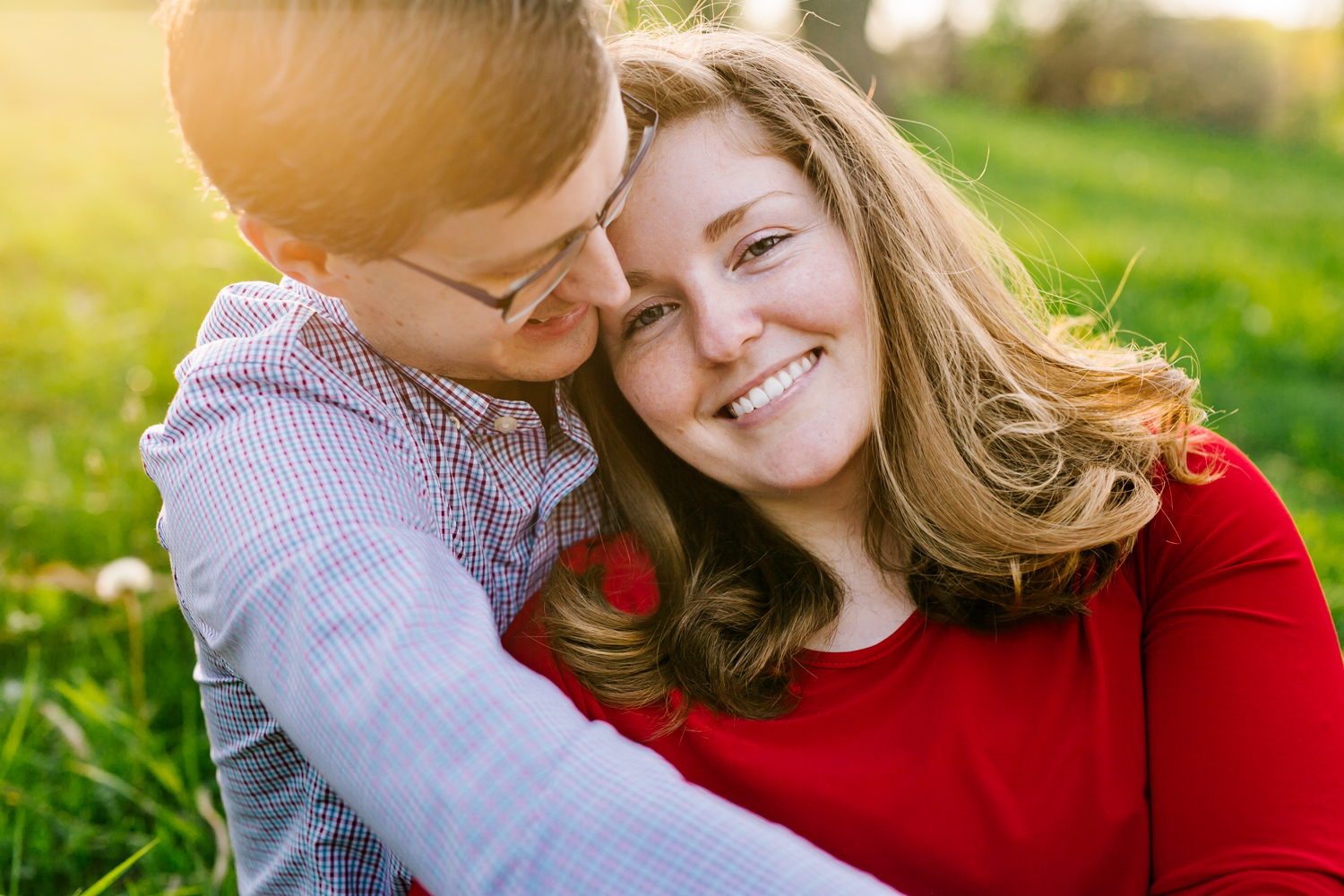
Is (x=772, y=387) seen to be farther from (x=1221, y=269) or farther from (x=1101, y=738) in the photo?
(x=1221, y=269)

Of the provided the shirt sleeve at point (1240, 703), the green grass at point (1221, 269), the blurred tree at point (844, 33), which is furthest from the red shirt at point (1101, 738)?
the blurred tree at point (844, 33)

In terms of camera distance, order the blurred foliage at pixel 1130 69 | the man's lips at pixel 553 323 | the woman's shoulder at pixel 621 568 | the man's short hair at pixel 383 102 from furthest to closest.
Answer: the blurred foliage at pixel 1130 69 < the woman's shoulder at pixel 621 568 < the man's lips at pixel 553 323 < the man's short hair at pixel 383 102

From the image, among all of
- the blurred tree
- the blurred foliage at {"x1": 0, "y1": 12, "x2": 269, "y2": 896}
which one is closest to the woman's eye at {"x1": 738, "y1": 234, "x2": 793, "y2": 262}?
the blurred foliage at {"x1": 0, "y1": 12, "x2": 269, "y2": 896}

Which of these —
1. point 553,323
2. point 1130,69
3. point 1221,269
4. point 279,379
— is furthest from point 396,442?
point 1130,69

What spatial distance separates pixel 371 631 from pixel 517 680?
0.20 m

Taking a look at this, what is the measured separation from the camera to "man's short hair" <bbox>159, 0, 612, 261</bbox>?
1342mm

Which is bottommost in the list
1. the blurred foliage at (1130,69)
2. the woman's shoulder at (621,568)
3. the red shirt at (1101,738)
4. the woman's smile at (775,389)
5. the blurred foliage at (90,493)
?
the blurred foliage at (1130,69)

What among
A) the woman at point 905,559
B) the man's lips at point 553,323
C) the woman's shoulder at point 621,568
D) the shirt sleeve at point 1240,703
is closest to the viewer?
the shirt sleeve at point 1240,703

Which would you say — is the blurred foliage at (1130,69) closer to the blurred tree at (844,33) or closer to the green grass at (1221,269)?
the green grass at (1221,269)

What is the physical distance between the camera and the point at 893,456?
1.91 metres

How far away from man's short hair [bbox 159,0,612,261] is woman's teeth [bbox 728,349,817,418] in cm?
56

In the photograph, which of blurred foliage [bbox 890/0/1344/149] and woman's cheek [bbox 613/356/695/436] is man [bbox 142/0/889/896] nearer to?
woman's cheek [bbox 613/356/695/436]

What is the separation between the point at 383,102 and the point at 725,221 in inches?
25.7

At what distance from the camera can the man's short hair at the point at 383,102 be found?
1342 millimetres
